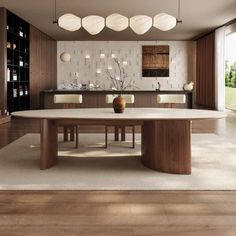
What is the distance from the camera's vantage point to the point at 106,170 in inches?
177

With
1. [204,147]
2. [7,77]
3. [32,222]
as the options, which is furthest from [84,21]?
[7,77]

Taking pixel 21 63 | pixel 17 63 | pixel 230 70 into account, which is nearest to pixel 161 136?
pixel 17 63

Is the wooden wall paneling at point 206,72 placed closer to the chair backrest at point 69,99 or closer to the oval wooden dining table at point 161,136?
the chair backrest at point 69,99

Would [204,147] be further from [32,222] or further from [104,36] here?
[104,36]

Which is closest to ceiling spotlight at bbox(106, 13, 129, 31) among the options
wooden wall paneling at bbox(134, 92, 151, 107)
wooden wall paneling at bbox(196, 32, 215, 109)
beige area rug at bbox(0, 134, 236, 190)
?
beige area rug at bbox(0, 134, 236, 190)

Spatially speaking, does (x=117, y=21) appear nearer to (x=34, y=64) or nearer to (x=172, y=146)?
(x=172, y=146)

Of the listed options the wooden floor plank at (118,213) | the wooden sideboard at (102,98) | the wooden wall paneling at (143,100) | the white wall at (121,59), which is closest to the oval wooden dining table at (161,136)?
the wooden floor plank at (118,213)

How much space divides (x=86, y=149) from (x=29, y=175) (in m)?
1.70

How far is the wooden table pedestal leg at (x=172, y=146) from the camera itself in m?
4.36

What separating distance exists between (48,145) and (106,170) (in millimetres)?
685

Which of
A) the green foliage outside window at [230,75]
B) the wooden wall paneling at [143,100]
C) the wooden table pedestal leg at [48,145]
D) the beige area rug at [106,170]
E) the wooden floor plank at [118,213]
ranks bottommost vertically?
the wooden floor plank at [118,213]

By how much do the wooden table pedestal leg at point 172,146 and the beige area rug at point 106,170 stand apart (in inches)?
5.1

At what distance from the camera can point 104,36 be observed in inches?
607

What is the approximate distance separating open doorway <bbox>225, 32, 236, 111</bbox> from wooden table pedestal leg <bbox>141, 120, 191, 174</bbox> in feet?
34.0
